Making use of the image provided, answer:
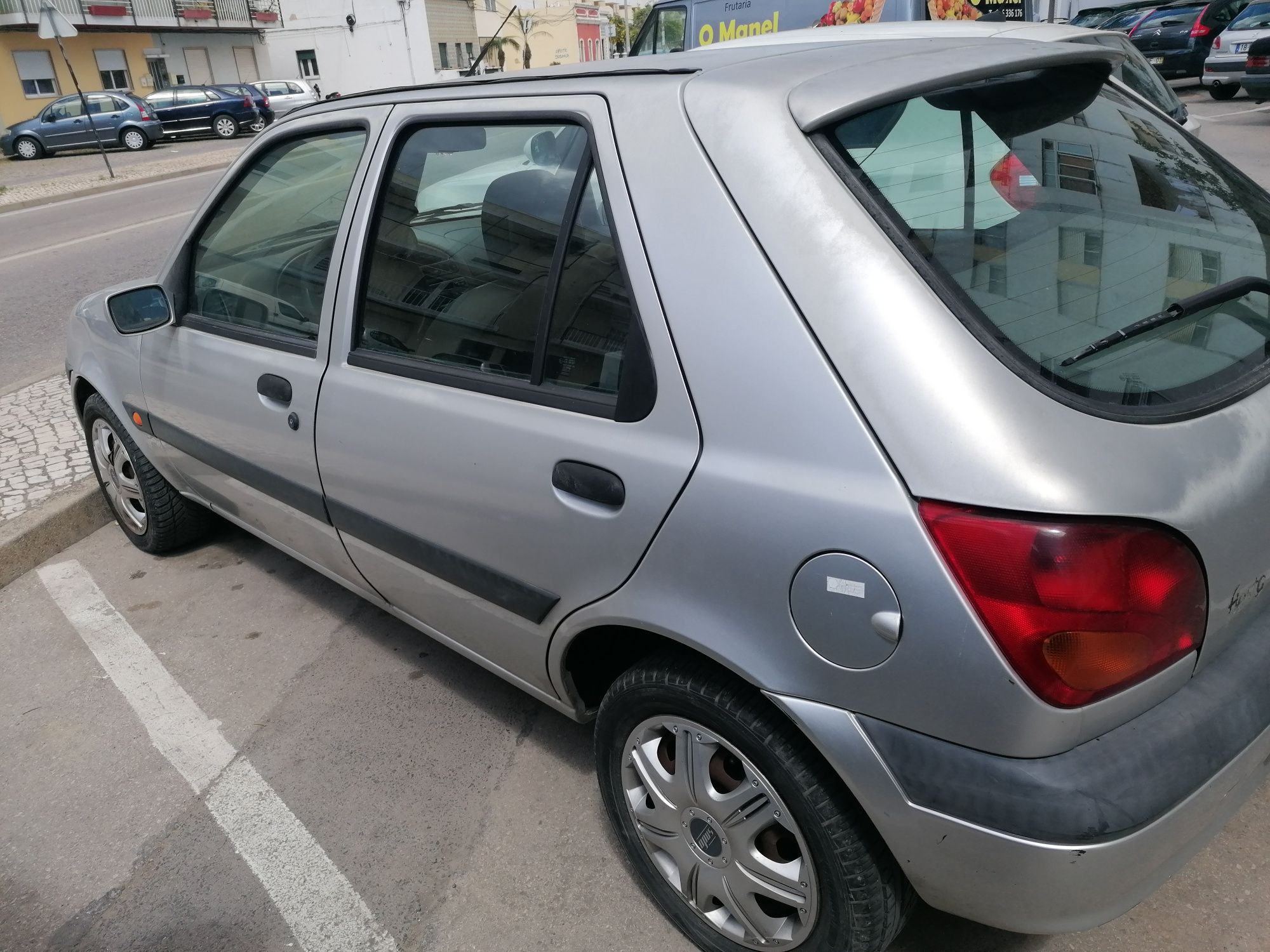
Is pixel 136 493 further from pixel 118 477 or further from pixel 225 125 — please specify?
pixel 225 125

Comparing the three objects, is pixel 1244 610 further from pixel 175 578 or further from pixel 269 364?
pixel 175 578

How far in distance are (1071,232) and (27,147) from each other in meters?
30.2

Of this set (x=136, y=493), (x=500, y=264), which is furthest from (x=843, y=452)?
(x=136, y=493)

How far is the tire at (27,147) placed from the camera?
25672 millimetres

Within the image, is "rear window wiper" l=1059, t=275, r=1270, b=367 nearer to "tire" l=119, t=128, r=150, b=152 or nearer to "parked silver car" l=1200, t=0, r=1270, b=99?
"parked silver car" l=1200, t=0, r=1270, b=99

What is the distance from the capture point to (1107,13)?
81.5 feet

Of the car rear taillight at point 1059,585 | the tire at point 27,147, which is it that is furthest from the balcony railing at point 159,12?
the car rear taillight at point 1059,585

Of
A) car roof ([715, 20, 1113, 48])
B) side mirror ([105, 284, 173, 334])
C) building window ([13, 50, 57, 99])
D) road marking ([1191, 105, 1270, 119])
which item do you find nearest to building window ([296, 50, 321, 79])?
building window ([13, 50, 57, 99])

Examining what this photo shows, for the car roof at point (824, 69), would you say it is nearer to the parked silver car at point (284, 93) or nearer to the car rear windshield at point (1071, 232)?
the car rear windshield at point (1071, 232)

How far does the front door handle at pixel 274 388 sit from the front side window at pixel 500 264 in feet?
1.15

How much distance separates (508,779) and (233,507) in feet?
4.84

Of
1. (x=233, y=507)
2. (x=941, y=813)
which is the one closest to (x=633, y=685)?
(x=941, y=813)

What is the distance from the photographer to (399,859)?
2.45m

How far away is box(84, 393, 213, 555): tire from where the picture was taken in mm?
3885
